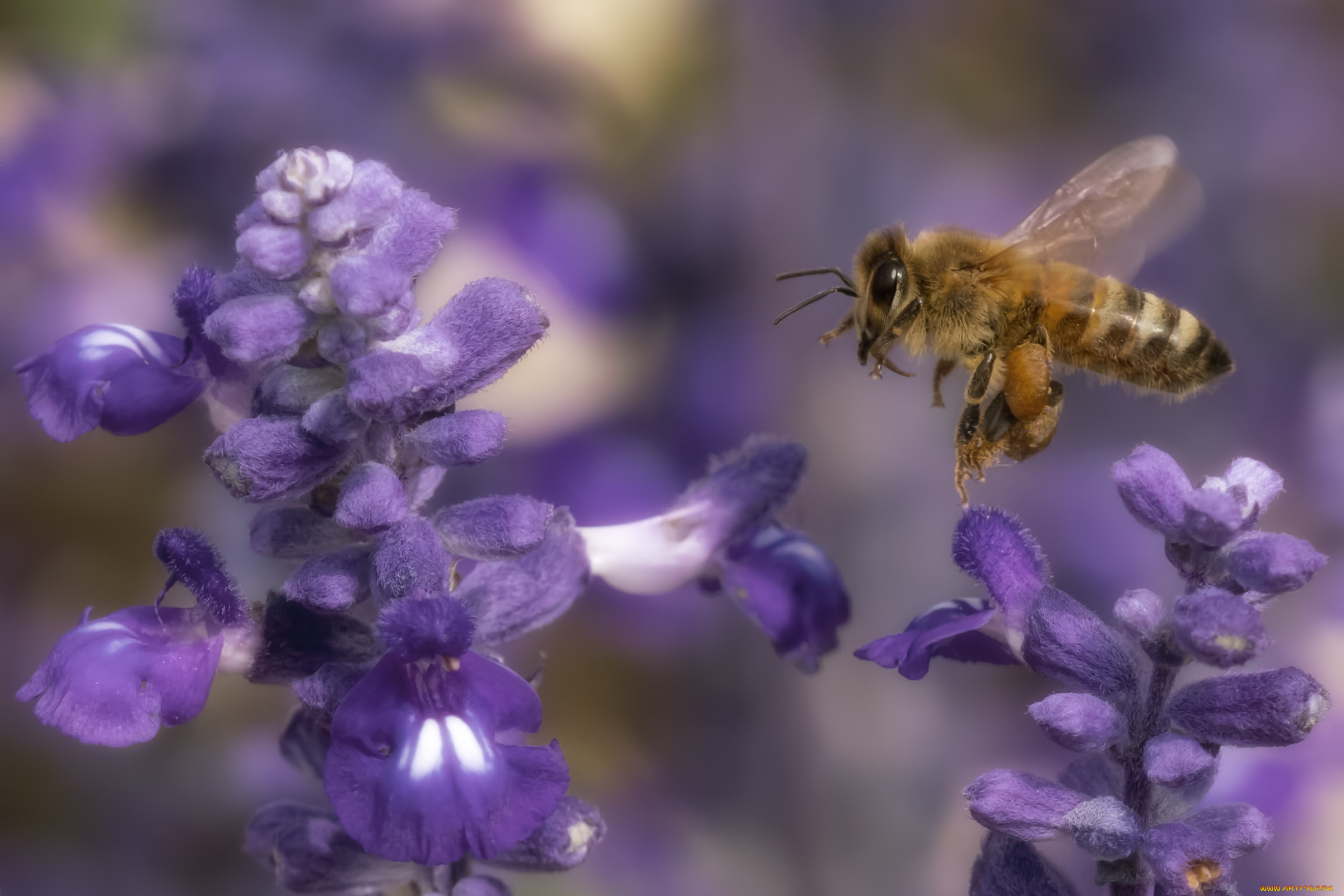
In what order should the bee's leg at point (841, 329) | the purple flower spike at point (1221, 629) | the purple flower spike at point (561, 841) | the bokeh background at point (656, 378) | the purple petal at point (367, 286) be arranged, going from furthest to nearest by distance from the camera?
1. the bokeh background at point (656, 378)
2. the bee's leg at point (841, 329)
3. the purple flower spike at point (561, 841)
4. the purple petal at point (367, 286)
5. the purple flower spike at point (1221, 629)

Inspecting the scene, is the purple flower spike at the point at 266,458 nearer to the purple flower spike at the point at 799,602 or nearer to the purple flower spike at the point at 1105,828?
the purple flower spike at the point at 799,602

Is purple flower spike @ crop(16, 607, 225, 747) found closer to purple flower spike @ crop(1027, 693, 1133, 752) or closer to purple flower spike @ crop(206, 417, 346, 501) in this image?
purple flower spike @ crop(206, 417, 346, 501)

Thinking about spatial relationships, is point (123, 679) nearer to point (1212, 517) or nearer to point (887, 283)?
point (1212, 517)

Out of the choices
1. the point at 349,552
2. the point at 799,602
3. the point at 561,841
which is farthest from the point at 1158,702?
the point at 349,552

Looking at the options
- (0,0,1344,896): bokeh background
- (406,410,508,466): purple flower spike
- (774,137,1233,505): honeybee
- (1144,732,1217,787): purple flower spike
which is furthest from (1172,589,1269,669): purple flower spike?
(0,0,1344,896): bokeh background

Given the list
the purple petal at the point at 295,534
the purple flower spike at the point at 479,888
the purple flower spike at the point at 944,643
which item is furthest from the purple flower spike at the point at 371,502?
the purple flower spike at the point at 944,643

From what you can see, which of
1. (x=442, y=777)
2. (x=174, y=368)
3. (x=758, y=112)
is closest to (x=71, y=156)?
(x=758, y=112)

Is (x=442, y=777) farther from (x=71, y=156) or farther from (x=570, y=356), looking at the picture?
(x=71, y=156)
